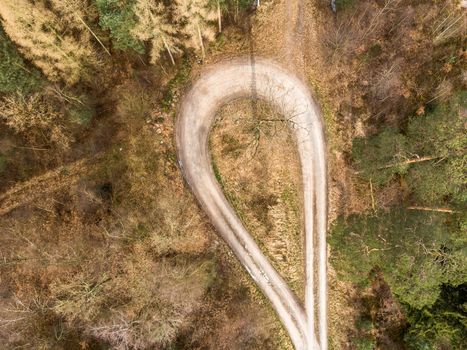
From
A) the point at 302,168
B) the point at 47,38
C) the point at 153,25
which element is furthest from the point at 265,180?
the point at 47,38

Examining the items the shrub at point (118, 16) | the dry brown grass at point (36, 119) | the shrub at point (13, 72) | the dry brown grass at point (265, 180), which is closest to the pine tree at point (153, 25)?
the shrub at point (118, 16)

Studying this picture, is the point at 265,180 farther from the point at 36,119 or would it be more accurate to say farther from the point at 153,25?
the point at 36,119

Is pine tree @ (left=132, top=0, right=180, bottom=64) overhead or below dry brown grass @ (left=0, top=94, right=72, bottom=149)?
overhead

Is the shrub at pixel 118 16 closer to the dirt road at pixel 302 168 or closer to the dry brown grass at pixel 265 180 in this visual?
the dirt road at pixel 302 168

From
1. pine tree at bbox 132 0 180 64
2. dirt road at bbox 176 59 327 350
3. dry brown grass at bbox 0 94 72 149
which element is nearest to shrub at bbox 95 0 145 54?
pine tree at bbox 132 0 180 64

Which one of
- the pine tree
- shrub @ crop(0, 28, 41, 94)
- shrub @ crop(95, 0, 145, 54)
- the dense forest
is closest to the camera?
the pine tree

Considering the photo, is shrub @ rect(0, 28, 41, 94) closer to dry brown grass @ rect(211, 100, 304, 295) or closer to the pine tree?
the pine tree
